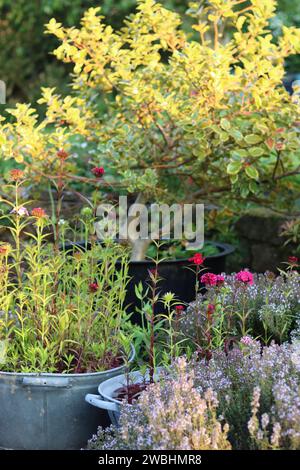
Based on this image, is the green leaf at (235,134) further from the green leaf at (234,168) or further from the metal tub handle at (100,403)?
the metal tub handle at (100,403)

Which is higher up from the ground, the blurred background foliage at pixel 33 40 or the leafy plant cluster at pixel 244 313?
the blurred background foliage at pixel 33 40

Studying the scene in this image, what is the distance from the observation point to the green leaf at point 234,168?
3809 mm

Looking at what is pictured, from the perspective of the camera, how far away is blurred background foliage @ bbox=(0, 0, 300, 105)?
10.4 m

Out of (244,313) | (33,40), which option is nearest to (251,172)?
(244,313)

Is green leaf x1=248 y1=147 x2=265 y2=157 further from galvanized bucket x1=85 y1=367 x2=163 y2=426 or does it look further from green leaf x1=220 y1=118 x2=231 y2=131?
galvanized bucket x1=85 y1=367 x2=163 y2=426

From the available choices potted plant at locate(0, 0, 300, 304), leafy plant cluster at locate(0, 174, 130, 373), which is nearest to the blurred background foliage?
potted plant at locate(0, 0, 300, 304)

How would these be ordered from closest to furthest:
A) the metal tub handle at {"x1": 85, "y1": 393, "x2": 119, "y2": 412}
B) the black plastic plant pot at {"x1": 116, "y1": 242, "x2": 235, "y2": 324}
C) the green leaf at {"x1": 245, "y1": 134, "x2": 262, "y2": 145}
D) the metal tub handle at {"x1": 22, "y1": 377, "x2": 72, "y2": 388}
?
the metal tub handle at {"x1": 85, "y1": 393, "x2": 119, "y2": 412} → the metal tub handle at {"x1": 22, "y1": 377, "x2": 72, "y2": 388} → the green leaf at {"x1": 245, "y1": 134, "x2": 262, "y2": 145} → the black plastic plant pot at {"x1": 116, "y1": 242, "x2": 235, "y2": 324}

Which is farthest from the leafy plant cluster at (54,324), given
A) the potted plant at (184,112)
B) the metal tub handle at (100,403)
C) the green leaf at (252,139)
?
the green leaf at (252,139)

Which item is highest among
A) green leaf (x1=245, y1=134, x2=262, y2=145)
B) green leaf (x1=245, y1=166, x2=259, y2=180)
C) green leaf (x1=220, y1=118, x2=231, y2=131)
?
green leaf (x1=220, y1=118, x2=231, y2=131)

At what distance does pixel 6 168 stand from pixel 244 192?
9.33 feet

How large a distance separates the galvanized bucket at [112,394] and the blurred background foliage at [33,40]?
8.00m

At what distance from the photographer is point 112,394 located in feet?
8.82

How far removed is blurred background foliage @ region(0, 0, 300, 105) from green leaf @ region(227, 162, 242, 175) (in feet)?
22.1
